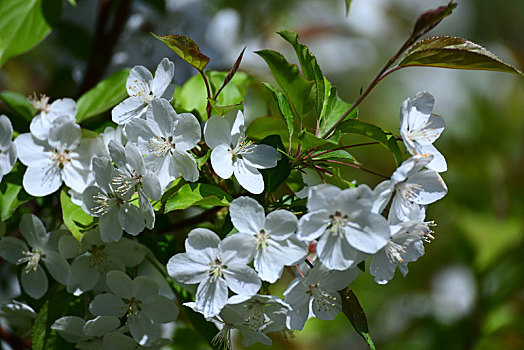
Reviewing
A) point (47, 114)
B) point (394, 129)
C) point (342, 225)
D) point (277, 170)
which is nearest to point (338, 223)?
point (342, 225)

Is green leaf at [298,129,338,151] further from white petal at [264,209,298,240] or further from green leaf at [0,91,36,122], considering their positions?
green leaf at [0,91,36,122]

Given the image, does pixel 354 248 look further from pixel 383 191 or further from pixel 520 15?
pixel 520 15

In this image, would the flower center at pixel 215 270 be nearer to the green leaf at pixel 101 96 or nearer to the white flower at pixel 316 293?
the white flower at pixel 316 293

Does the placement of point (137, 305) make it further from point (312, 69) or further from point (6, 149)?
point (312, 69)

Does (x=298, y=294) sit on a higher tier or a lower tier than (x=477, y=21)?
higher

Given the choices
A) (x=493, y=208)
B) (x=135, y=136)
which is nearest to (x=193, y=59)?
(x=135, y=136)

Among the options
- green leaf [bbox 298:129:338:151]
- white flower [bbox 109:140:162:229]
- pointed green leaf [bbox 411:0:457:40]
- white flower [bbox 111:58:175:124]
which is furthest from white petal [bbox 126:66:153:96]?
pointed green leaf [bbox 411:0:457:40]
